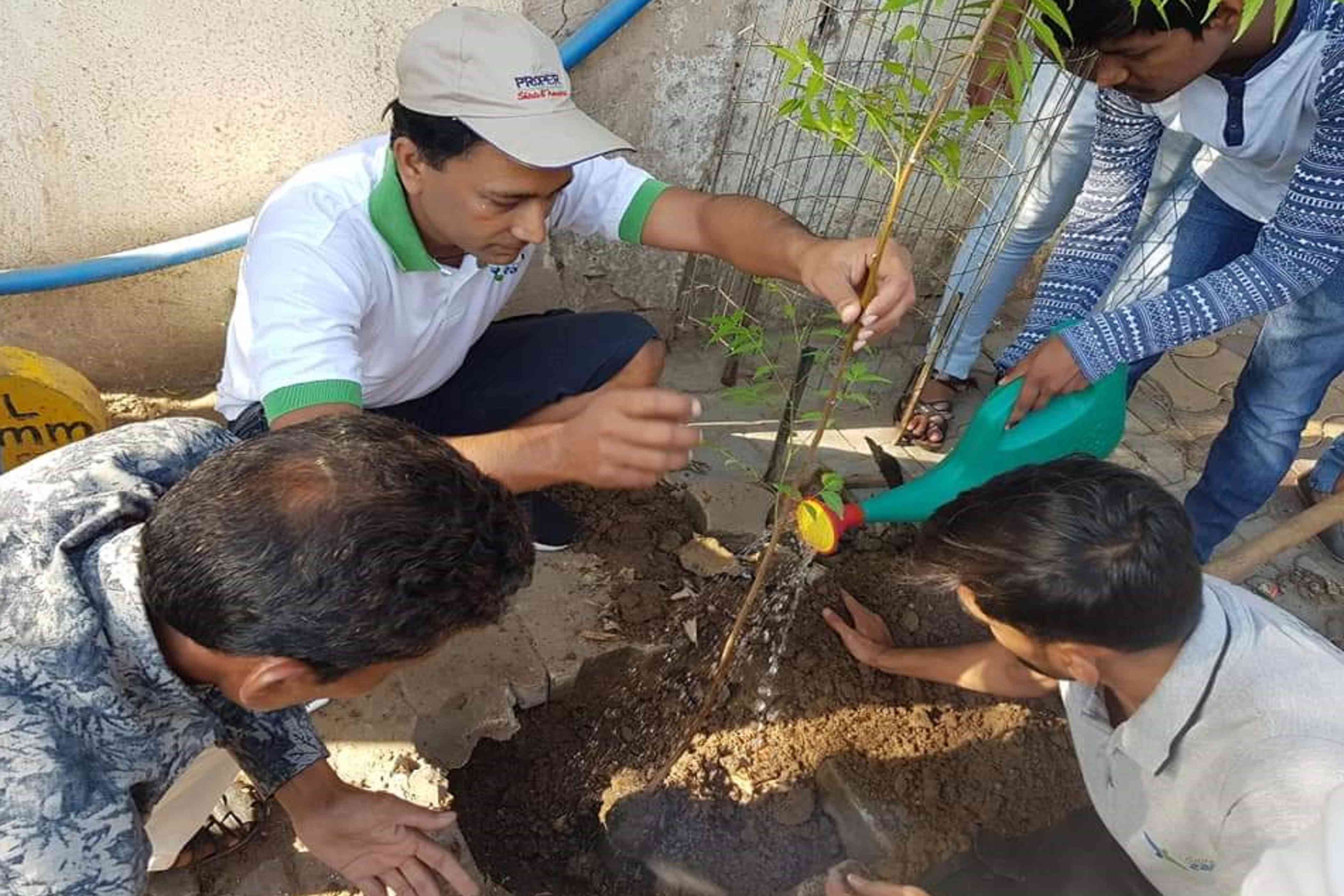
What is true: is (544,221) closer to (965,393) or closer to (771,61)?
(771,61)

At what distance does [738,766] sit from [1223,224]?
193 centimetres

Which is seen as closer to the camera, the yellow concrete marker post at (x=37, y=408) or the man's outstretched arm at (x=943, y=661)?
the man's outstretched arm at (x=943, y=661)

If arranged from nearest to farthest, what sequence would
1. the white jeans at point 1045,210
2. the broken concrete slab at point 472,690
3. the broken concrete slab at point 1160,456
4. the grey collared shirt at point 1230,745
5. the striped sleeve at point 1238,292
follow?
the grey collared shirt at point 1230,745
the striped sleeve at point 1238,292
the broken concrete slab at point 472,690
the white jeans at point 1045,210
the broken concrete slab at point 1160,456

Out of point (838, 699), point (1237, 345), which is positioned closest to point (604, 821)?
point (838, 699)

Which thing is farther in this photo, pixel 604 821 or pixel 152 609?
pixel 604 821

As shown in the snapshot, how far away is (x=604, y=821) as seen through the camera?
2412 millimetres

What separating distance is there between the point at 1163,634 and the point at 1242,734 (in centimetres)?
19

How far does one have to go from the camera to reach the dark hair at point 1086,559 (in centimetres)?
163

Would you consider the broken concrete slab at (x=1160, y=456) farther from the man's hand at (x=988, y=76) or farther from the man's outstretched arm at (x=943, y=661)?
the man's hand at (x=988, y=76)

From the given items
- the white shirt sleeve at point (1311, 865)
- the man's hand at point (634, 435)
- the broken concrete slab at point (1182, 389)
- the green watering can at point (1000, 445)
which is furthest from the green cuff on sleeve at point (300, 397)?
the broken concrete slab at point (1182, 389)

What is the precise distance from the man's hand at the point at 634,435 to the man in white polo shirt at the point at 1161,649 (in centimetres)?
55

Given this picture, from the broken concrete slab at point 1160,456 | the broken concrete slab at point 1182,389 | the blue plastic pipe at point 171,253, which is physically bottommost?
the broken concrete slab at point 1160,456

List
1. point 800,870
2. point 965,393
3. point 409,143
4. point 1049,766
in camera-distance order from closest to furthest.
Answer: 1. point 409,143
2. point 800,870
3. point 1049,766
4. point 965,393

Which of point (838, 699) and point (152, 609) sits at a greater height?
point (152, 609)
